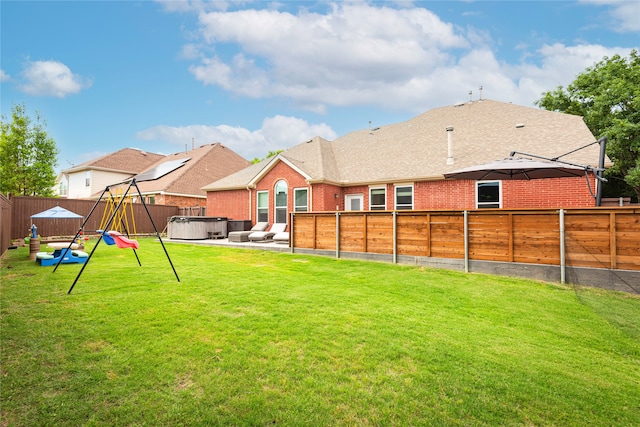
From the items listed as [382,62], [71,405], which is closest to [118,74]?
[382,62]

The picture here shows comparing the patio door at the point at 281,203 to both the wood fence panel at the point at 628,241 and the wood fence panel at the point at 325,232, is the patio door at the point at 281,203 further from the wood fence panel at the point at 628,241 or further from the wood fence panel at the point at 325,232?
the wood fence panel at the point at 628,241

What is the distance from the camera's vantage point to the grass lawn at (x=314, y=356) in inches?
95.6

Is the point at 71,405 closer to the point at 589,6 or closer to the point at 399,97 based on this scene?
the point at 589,6

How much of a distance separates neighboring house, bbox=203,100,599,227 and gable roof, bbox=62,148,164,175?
17244 millimetres

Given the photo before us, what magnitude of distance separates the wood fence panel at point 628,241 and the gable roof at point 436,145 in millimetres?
6223

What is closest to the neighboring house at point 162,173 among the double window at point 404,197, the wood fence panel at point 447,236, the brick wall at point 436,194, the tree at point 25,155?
the tree at point 25,155

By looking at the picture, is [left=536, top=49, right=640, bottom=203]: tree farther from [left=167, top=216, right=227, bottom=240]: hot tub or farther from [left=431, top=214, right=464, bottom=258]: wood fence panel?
[left=167, top=216, right=227, bottom=240]: hot tub

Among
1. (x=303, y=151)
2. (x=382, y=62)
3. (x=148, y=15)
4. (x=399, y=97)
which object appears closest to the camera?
(x=148, y=15)

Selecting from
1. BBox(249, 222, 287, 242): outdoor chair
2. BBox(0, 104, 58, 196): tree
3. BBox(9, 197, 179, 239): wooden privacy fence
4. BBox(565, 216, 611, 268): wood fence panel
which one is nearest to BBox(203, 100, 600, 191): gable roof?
BBox(249, 222, 287, 242): outdoor chair

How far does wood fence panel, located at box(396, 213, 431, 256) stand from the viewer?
877cm

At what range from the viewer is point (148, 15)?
1166cm

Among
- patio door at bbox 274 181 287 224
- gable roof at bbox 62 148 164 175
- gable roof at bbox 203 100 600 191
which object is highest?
gable roof at bbox 62 148 164 175

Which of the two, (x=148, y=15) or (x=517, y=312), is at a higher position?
(x=148, y=15)

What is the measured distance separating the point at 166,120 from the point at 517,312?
90.5 ft
